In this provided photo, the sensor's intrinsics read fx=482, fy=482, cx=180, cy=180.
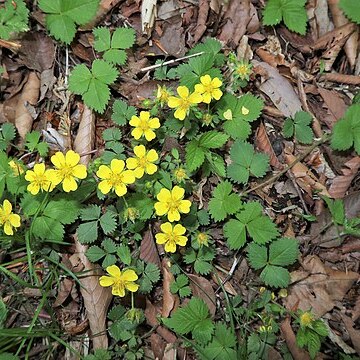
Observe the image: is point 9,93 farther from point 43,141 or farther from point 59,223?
point 59,223

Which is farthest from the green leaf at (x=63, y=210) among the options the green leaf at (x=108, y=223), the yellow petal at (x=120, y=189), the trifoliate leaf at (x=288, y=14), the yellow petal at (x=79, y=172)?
the trifoliate leaf at (x=288, y=14)

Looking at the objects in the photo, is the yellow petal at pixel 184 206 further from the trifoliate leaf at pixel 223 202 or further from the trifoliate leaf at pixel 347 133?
the trifoliate leaf at pixel 347 133

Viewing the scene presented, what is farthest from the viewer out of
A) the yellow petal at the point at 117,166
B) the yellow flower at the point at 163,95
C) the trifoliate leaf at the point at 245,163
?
the trifoliate leaf at the point at 245,163

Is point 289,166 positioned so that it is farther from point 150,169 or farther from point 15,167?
point 15,167

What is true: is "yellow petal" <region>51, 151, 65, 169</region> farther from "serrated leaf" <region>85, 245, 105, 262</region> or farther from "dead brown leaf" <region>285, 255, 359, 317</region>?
"dead brown leaf" <region>285, 255, 359, 317</region>

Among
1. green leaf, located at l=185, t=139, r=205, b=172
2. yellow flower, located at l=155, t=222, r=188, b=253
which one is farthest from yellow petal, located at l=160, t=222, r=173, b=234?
green leaf, located at l=185, t=139, r=205, b=172

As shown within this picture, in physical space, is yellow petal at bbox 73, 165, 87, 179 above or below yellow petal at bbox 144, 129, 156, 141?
below
